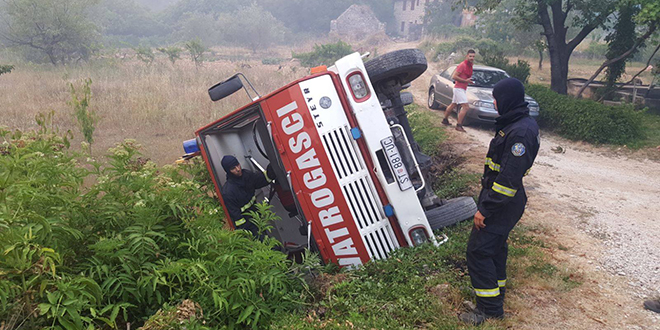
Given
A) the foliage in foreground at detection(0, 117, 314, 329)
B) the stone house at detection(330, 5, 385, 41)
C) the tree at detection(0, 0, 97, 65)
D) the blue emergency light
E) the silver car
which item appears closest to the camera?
the foliage in foreground at detection(0, 117, 314, 329)

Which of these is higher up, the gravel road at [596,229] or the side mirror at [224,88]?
the side mirror at [224,88]

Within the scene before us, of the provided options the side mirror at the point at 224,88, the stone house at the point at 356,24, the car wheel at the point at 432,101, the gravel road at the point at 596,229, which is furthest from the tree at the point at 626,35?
the stone house at the point at 356,24

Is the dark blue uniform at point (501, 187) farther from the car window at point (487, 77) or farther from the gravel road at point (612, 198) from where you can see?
the car window at point (487, 77)

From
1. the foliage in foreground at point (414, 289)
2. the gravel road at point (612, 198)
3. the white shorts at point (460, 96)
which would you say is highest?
the white shorts at point (460, 96)

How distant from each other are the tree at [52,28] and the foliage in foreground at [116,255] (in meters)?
23.6

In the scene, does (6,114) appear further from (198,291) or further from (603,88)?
(603,88)

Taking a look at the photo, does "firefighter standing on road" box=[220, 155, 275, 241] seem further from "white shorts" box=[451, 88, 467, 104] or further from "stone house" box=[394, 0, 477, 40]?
"stone house" box=[394, 0, 477, 40]

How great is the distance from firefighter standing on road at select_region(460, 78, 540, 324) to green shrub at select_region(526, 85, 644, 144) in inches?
324

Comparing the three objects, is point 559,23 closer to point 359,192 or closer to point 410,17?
point 359,192

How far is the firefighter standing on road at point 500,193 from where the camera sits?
10.2 feet

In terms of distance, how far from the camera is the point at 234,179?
4.91 m

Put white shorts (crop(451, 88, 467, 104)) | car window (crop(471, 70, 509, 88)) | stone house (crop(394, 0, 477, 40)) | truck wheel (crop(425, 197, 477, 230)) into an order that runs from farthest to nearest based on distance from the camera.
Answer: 1. stone house (crop(394, 0, 477, 40))
2. car window (crop(471, 70, 509, 88))
3. white shorts (crop(451, 88, 467, 104))
4. truck wheel (crop(425, 197, 477, 230))

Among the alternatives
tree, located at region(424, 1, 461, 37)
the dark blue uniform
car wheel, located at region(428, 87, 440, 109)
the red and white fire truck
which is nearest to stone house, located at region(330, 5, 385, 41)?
tree, located at region(424, 1, 461, 37)

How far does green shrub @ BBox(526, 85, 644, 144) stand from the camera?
32.4 ft
